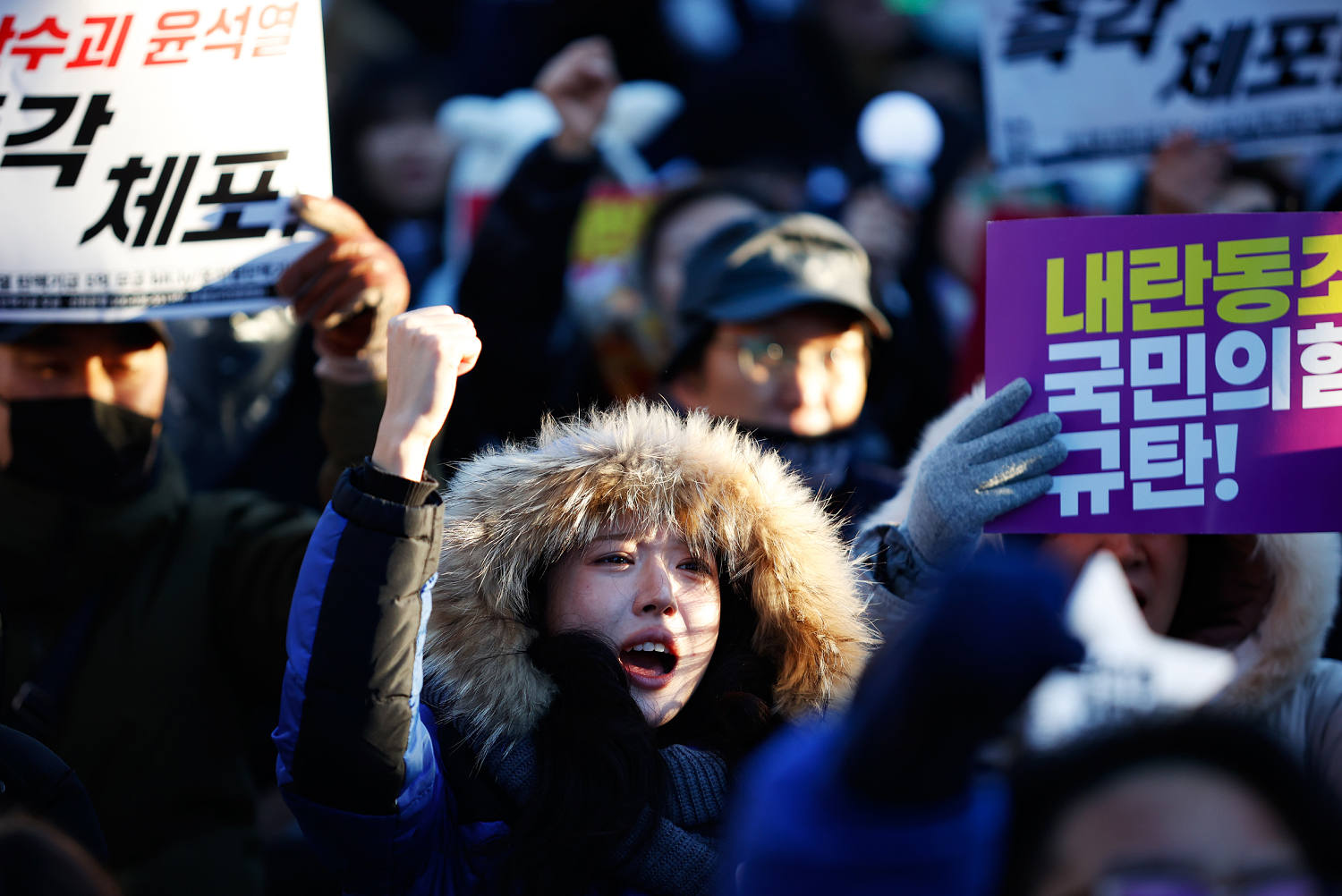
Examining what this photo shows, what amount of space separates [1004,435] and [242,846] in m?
1.72

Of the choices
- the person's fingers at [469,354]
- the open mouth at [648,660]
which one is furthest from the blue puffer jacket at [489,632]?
the person's fingers at [469,354]

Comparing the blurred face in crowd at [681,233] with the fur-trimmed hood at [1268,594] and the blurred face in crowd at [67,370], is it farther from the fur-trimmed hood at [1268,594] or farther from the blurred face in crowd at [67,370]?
the blurred face in crowd at [67,370]

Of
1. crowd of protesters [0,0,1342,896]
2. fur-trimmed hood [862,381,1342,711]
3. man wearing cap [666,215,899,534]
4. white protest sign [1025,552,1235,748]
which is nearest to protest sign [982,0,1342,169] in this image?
crowd of protesters [0,0,1342,896]

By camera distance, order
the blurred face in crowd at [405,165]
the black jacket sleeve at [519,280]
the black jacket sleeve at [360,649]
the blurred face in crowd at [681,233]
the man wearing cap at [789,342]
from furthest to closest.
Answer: the blurred face in crowd at [405,165] → the blurred face in crowd at [681,233] → the black jacket sleeve at [519,280] → the man wearing cap at [789,342] → the black jacket sleeve at [360,649]

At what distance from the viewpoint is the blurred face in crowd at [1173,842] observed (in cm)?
112

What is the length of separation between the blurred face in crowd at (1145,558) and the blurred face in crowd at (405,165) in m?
2.93

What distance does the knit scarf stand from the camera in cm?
194

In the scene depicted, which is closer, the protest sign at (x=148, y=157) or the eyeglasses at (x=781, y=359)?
the protest sign at (x=148, y=157)

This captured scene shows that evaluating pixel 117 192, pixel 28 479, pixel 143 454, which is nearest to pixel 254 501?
pixel 143 454

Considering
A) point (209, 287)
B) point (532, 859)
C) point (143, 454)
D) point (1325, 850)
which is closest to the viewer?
point (1325, 850)

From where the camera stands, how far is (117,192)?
2639 millimetres

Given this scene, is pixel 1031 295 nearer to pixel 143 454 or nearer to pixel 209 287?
pixel 209 287

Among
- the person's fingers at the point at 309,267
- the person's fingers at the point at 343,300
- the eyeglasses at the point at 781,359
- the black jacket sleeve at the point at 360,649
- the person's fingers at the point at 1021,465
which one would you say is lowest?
the black jacket sleeve at the point at 360,649

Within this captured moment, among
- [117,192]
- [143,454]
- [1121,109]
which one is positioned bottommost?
[143,454]
